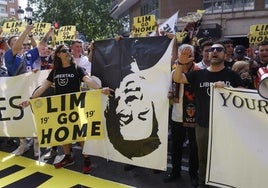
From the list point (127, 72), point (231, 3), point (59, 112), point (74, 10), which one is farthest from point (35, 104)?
point (74, 10)

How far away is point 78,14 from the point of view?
3678 cm

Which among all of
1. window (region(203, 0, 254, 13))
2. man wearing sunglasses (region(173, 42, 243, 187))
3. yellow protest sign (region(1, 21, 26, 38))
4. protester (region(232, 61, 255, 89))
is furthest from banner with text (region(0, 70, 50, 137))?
window (region(203, 0, 254, 13))

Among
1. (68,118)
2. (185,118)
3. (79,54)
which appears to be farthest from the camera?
(79,54)

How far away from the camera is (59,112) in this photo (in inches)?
198

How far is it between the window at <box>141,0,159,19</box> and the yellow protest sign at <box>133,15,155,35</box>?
15046 millimetres

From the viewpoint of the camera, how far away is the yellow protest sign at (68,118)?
5.02 m

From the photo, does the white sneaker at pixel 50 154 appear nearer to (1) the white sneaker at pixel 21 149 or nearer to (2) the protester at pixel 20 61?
(2) the protester at pixel 20 61

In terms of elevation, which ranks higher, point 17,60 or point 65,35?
point 65,35

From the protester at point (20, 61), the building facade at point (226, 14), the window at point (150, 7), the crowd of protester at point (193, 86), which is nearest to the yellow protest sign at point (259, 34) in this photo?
the crowd of protester at point (193, 86)

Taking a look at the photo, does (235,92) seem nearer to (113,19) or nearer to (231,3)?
(231,3)

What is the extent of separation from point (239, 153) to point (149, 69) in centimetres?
152

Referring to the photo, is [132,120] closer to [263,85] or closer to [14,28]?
[263,85]

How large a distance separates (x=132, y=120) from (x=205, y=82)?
122cm

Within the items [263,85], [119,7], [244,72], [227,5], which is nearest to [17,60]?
[244,72]
